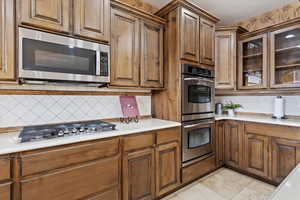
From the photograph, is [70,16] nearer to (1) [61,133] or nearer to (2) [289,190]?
(1) [61,133]

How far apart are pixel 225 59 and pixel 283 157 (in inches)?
71.1

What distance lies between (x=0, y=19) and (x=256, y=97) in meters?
3.74

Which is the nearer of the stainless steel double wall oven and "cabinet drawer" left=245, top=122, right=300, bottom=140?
"cabinet drawer" left=245, top=122, right=300, bottom=140

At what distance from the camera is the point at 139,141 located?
1724 mm

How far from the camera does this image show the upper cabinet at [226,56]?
9.48 ft

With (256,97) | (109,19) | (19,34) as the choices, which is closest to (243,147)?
(256,97)

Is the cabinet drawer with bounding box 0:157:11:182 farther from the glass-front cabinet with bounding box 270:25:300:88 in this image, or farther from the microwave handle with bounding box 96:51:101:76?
the glass-front cabinet with bounding box 270:25:300:88

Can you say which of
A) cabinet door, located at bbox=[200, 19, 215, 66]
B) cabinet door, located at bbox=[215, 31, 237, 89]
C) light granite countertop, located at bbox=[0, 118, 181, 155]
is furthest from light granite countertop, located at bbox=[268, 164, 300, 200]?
cabinet door, located at bbox=[215, 31, 237, 89]

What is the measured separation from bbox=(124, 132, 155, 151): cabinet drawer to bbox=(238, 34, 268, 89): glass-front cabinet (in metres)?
2.11

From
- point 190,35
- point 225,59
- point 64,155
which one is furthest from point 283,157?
point 64,155

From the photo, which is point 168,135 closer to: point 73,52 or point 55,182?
point 55,182

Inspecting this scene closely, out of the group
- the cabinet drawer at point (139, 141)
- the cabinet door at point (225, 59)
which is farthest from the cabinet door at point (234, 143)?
the cabinet drawer at point (139, 141)

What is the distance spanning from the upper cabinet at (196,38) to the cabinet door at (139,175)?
4.64 feet

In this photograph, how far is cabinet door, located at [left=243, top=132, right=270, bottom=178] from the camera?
2297 mm
